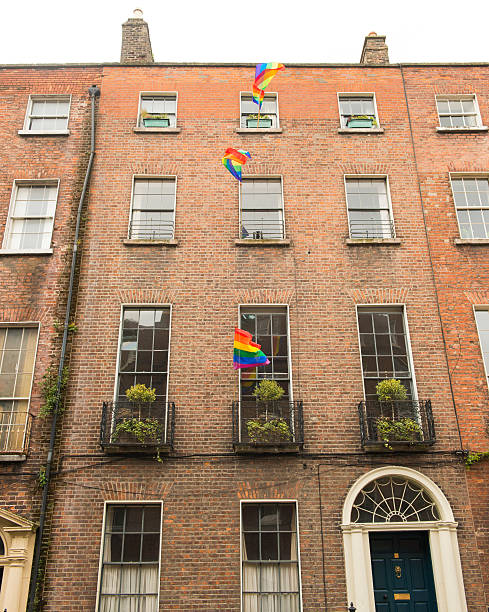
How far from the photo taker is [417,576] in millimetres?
10289

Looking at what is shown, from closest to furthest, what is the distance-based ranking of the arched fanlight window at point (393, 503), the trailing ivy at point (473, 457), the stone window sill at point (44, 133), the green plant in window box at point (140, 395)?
1. the arched fanlight window at point (393, 503)
2. the trailing ivy at point (473, 457)
3. the green plant in window box at point (140, 395)
4. the stone window sill at point (44, 133)

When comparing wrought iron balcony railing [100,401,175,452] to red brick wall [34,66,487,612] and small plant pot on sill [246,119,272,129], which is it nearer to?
red brick wall [34,66,487,612]

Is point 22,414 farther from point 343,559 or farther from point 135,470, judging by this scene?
point 343,559

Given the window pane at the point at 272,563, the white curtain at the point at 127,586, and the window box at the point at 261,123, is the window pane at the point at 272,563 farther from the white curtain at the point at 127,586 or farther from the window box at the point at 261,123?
the window box at the point at 261,123

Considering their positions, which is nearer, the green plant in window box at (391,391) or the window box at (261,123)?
the green plant in window box at (391,391)

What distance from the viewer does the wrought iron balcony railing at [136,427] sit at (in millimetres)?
10562

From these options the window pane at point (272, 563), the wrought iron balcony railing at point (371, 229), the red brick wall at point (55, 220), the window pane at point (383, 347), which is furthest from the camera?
the wrought iron balcony railing at point (371, 229)

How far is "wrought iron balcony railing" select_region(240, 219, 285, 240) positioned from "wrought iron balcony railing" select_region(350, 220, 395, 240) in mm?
1795

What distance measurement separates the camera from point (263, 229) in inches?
518

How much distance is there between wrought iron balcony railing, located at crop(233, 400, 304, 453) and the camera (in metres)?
10.6
